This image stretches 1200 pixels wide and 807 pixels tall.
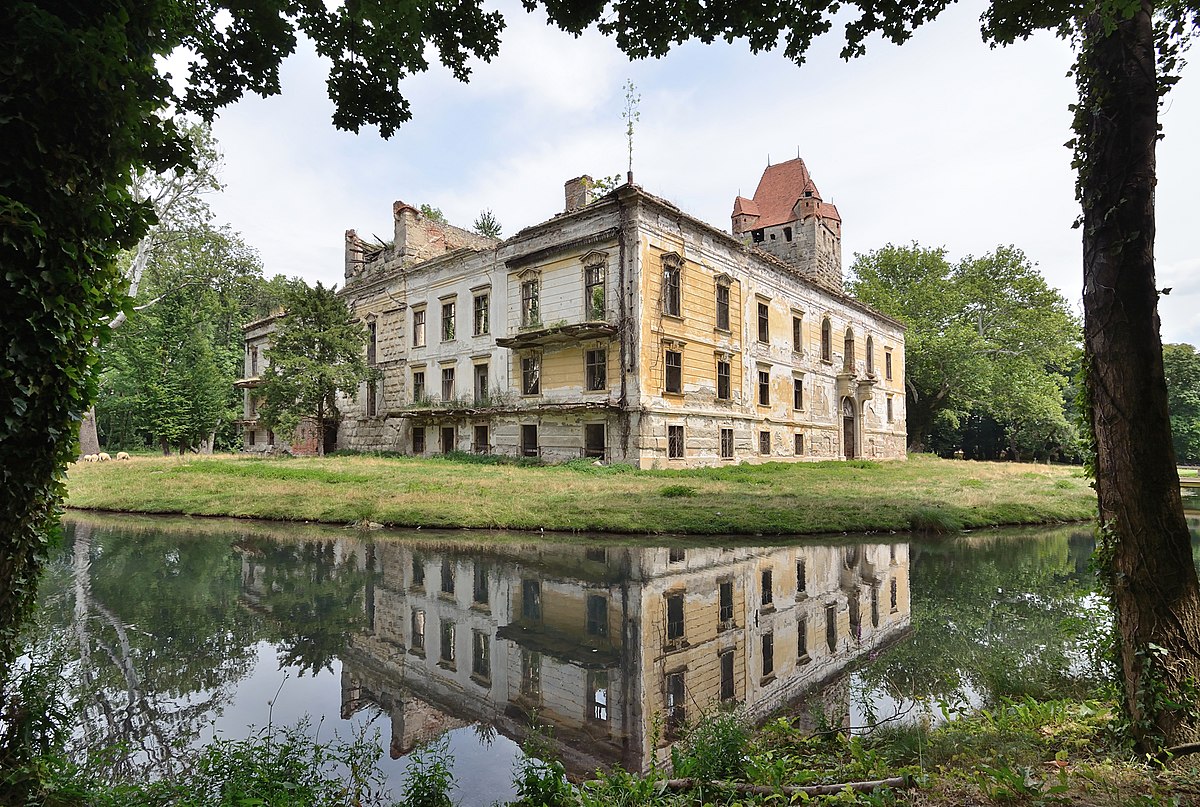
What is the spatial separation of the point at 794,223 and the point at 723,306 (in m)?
14.2

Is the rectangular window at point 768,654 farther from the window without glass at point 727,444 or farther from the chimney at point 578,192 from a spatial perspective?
the chimney at point 578,192

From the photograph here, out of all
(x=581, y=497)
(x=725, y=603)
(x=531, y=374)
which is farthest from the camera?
(x=531, y=374)

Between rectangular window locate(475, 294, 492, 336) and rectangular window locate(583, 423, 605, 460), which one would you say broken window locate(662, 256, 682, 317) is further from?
rectangular window locate(475, 294, 492, 336)

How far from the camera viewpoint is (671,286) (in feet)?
80.6

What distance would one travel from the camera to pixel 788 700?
5102 mm

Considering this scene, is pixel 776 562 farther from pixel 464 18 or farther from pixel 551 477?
pixel 551 477

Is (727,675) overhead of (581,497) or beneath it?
beneath

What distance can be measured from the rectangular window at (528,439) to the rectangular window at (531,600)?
1706 centimetres

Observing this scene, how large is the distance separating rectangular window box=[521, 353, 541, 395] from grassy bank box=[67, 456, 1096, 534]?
4065 millimetres

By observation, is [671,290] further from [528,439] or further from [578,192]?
[528,439]

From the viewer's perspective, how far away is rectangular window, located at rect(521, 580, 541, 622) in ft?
23.8

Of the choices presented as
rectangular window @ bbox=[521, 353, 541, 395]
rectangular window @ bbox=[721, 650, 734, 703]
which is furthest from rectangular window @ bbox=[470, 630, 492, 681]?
rectangular window @ bbox=[521, 353, 541, 395]

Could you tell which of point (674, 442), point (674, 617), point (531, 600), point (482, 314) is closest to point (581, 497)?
point (531, 600)

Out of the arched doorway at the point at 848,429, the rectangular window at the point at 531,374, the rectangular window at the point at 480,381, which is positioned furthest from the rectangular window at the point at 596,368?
the arched doorway at the point at 848,429
